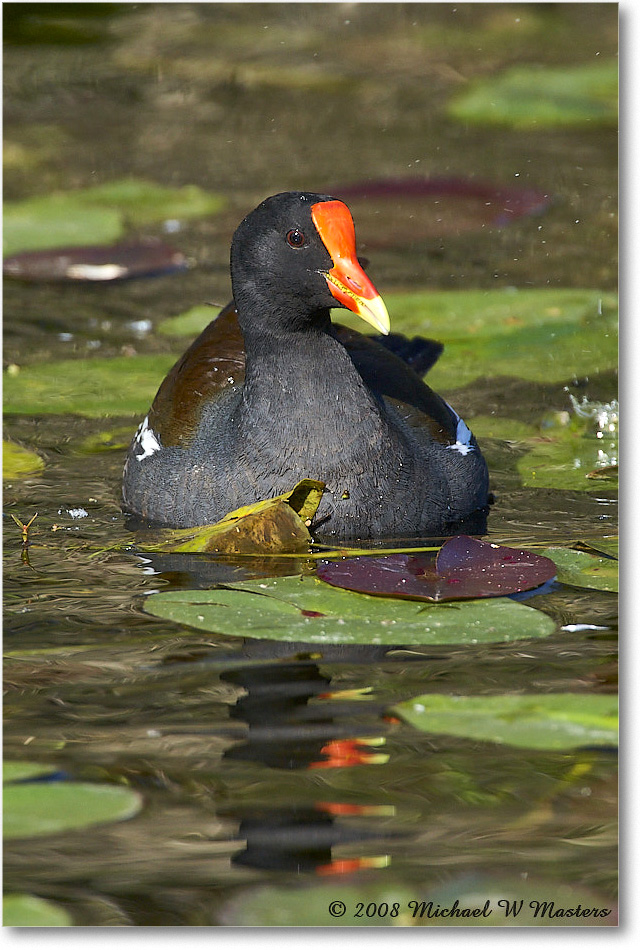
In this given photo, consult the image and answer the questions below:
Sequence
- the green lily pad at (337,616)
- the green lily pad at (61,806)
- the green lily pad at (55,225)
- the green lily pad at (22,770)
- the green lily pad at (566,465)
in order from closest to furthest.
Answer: the green lily pad at (61,806) < the green lily pad at (22,770) < the green lily pad at (337,616) < the green lily pad at (566,465) < the green lily pad at (55,225)

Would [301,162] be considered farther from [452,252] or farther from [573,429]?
[573,429]

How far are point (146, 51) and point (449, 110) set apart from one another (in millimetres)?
2030

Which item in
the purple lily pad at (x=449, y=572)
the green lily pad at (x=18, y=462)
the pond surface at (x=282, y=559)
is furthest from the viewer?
the green lily pad at (x=18, y=462)

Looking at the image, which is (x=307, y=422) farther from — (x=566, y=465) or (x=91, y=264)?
(x=91, y=264)

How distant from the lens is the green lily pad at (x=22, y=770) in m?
3.25

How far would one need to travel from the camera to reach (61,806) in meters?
3.14

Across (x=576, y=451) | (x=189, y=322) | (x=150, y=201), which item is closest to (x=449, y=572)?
(x=576, y=451)

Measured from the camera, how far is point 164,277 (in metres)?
7.58

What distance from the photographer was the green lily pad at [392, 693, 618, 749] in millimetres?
3336

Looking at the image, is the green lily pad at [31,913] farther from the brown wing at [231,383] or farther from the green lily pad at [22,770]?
the brown wing at [231,383]

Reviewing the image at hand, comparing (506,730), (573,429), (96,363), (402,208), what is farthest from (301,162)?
(506,730)

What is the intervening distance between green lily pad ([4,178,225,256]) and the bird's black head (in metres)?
3.08

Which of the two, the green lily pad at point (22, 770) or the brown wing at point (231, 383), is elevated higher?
the brown wing at point (231, 383)

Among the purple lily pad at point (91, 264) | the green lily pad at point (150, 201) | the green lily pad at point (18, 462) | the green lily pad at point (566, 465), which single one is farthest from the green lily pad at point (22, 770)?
the green lily pad at point (150, 201)
